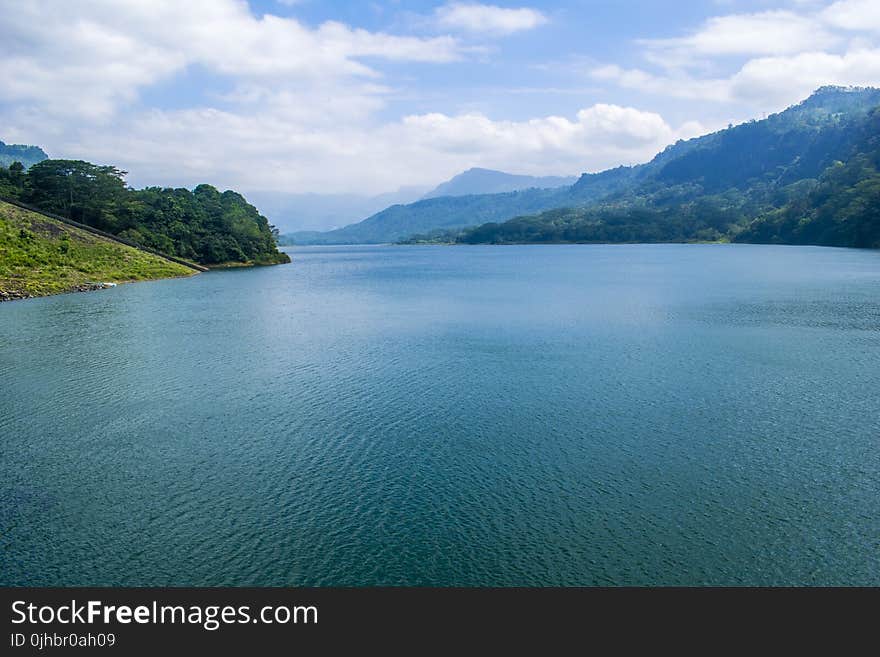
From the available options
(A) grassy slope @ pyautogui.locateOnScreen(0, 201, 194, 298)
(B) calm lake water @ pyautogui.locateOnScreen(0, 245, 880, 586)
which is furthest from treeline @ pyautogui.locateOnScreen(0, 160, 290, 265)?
(B) calm lake water @ pyautogui.locateOnScreen(0, 245, 880, 586)

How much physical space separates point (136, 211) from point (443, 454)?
122993mm

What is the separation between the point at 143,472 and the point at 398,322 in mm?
37444

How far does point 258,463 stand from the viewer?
79.8 feet

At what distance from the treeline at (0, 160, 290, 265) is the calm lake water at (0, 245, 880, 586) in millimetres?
73783

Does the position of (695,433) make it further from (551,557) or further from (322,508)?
(322,508)

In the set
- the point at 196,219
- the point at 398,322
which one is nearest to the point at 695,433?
the point at 398,322

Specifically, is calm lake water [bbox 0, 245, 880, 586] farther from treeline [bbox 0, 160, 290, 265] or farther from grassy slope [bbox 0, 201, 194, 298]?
treeline [bbox 0, 160, 290, 265]

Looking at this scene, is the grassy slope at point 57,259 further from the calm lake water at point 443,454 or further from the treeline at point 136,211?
the calm lake water at point 443,454

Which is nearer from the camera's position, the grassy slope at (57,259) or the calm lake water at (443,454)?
the calm lake water at (443,454)

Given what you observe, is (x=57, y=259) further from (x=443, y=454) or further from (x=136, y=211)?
(x=443, y=454)

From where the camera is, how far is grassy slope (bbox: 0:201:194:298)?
79.2 m

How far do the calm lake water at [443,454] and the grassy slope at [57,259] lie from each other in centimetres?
2923

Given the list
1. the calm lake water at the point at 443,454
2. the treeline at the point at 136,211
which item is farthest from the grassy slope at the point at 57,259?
the calm lake water at the point at 443,454

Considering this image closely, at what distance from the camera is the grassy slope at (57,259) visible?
79.2 meters
